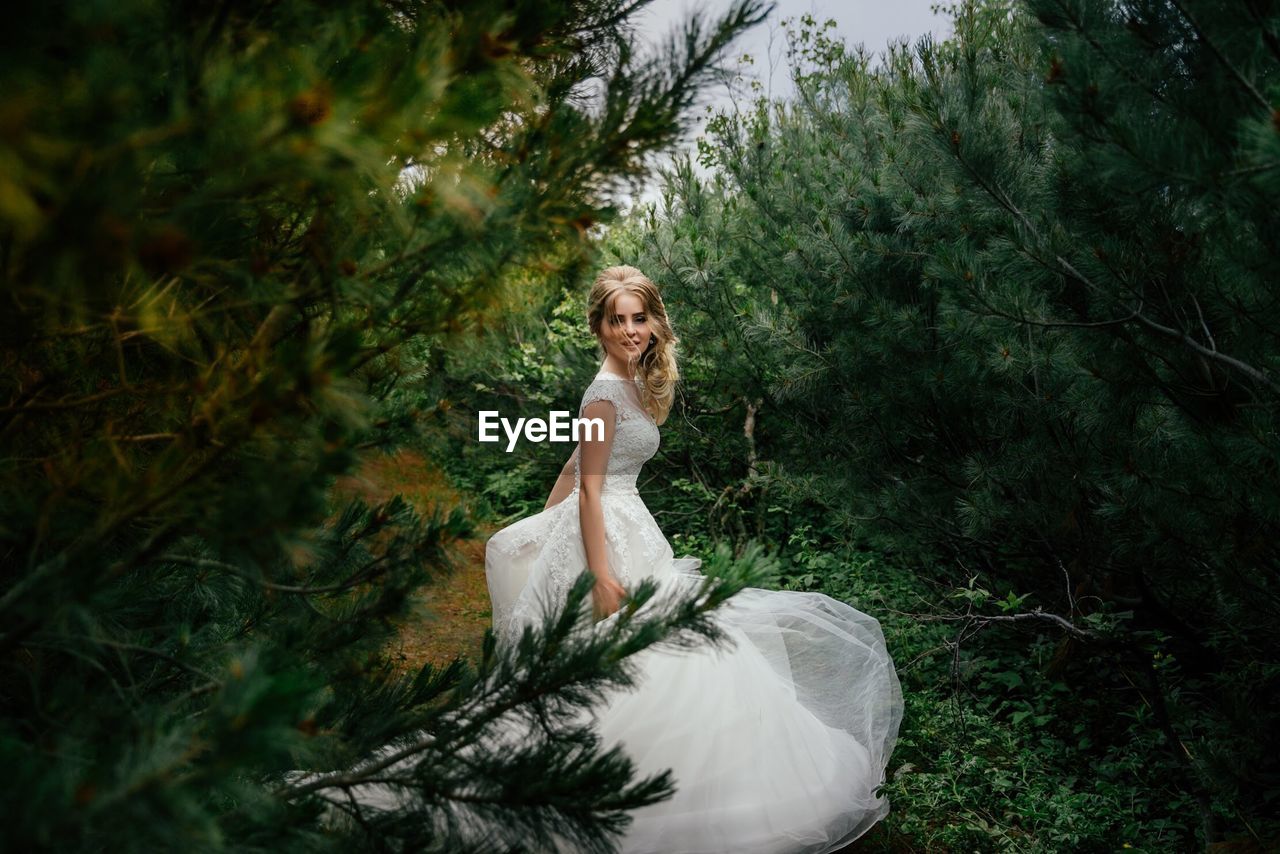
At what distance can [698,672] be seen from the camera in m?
3.04

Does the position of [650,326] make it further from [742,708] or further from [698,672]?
[742,708]

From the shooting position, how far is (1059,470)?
3.89m

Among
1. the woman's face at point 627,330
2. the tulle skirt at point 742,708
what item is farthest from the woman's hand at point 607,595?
the woman's face at point 627,330

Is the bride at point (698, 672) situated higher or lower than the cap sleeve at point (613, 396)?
lower

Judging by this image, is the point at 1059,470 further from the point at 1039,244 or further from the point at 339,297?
the point at 339,297

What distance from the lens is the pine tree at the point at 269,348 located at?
0.96 meters

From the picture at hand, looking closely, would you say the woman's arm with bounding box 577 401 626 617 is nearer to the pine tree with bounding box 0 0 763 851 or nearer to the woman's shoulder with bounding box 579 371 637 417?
the woman's shoulder with bounding box 579 371 637 417

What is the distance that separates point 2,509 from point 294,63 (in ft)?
2.78

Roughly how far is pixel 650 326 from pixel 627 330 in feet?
0.37

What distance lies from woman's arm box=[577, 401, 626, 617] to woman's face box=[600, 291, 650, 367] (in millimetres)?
278

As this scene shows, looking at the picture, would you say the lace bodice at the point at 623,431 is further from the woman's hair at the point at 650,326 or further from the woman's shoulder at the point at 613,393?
the woman's hair at the point at 650,326

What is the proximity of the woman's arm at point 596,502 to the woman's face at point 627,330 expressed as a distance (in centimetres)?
28

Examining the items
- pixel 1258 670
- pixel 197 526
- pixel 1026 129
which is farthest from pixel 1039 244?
pixel 197 526

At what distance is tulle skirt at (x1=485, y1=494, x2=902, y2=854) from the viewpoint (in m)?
2.82
